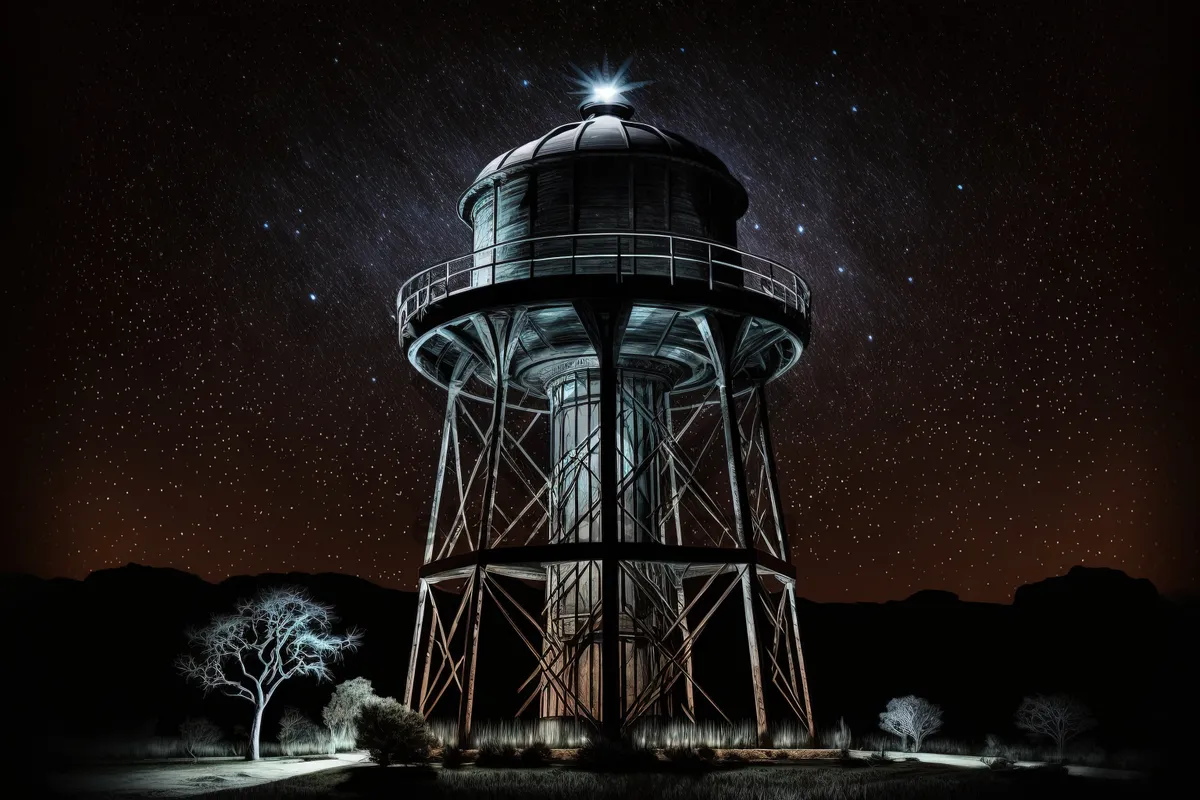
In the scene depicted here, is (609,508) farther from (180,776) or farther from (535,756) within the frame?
(180,776)

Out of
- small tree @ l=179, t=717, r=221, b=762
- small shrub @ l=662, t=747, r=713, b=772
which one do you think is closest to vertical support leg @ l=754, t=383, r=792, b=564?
small shrub @ l=662, t=747, r=713, b=772

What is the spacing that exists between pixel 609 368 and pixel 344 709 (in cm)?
1009

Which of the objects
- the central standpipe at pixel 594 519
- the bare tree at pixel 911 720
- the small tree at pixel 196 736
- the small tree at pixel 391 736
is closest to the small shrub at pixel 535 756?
the small tree at pixel 391 736

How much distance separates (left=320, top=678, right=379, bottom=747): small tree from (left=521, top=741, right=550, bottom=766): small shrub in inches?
252

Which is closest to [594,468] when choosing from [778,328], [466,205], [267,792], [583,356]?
[583,356]

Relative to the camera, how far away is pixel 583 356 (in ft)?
86.4

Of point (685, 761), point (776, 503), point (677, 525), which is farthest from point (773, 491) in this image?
point (685, 761)

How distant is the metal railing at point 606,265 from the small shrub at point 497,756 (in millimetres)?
9157

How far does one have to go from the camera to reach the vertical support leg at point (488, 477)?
72.8ft

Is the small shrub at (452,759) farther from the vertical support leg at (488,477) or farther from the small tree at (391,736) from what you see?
the vertical support leg at (488,477)

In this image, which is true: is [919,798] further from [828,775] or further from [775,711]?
[775,711]

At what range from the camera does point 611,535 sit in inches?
875

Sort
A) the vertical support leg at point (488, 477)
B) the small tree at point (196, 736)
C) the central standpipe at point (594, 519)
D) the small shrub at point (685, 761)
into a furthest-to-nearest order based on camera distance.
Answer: the small tree at point (196, 736), the central standpipe at point (594, 519), the vertical support leg at point (488, 477), the small shrub at point (685, 761)

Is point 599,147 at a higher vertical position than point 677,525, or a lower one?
higher
